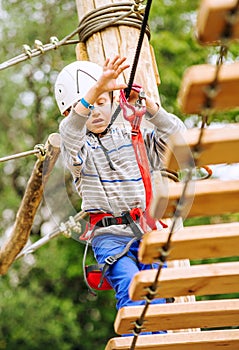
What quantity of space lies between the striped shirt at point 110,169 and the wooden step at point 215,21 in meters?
1.18

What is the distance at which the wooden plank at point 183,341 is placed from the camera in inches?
107

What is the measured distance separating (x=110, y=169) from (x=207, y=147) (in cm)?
114

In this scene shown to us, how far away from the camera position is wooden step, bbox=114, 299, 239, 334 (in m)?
2.58

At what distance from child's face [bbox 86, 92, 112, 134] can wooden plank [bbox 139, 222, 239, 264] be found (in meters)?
0.91

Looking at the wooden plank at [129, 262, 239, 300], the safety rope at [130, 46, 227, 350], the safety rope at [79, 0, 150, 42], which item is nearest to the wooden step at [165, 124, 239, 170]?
the safety rope at [130, 46, 227, 350]

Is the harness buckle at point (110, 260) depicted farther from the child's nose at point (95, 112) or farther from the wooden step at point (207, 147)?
the wooden step at point (207, 147)

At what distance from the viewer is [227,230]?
7.48ft

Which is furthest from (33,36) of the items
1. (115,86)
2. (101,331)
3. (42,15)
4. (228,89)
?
(228,89)

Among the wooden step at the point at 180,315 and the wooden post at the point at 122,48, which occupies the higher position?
the wooden post at the point at 122,48

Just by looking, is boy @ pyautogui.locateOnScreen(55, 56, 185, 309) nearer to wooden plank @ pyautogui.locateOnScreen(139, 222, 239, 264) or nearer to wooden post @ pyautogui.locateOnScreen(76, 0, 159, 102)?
wooden post @ pyautogui.locateOnScreen(76, 0, 159, 102)

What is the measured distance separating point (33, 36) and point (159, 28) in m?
1.88

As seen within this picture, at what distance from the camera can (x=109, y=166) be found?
10.4 ft

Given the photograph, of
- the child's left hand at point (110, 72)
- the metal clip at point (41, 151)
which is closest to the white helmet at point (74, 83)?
the child's left hand at point (110, 72)

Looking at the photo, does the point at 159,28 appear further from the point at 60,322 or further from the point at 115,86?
the point at 115,86
